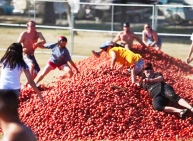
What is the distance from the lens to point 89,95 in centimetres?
1245

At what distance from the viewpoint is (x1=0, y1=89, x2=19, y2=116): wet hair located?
6.68 m

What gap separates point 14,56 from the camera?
10297 mm

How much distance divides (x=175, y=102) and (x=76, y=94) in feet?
5.98

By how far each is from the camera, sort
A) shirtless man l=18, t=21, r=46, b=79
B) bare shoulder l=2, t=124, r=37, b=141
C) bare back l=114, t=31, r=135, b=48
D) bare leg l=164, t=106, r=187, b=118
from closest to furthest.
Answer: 1. bare shoulder l=2, t=124, r=37, b=141
2. bare leg l=164, t=106, r=187, b=118
3. shirtless man l=18, t=21, r=46, b=79
4. bare back l=114, t=31, r=135, b=48

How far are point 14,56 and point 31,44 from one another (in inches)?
249

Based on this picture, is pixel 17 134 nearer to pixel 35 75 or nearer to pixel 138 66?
pixel 138 66

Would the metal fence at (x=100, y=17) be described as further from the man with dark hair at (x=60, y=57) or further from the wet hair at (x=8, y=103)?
the wet hair at (x=8, y=103)

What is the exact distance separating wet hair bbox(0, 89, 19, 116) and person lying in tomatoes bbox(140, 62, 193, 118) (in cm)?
589

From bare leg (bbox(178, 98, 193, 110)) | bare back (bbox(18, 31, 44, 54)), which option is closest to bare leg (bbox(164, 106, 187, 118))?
bare leg (bbox(178, 98, 193, 110))

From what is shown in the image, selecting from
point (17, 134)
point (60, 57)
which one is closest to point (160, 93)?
point (60, 57)

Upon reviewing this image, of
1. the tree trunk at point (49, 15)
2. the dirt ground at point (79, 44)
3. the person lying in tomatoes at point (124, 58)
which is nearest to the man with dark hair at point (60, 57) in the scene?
the person lying in tomatoes at point (124, 58)

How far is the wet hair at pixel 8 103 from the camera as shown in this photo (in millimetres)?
6680

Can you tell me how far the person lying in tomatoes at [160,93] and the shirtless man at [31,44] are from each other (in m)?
4.03

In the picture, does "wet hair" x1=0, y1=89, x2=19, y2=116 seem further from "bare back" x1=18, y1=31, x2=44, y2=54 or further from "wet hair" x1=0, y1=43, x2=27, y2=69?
"bare back" x1=18, y1=31, x2=44, y2=54
